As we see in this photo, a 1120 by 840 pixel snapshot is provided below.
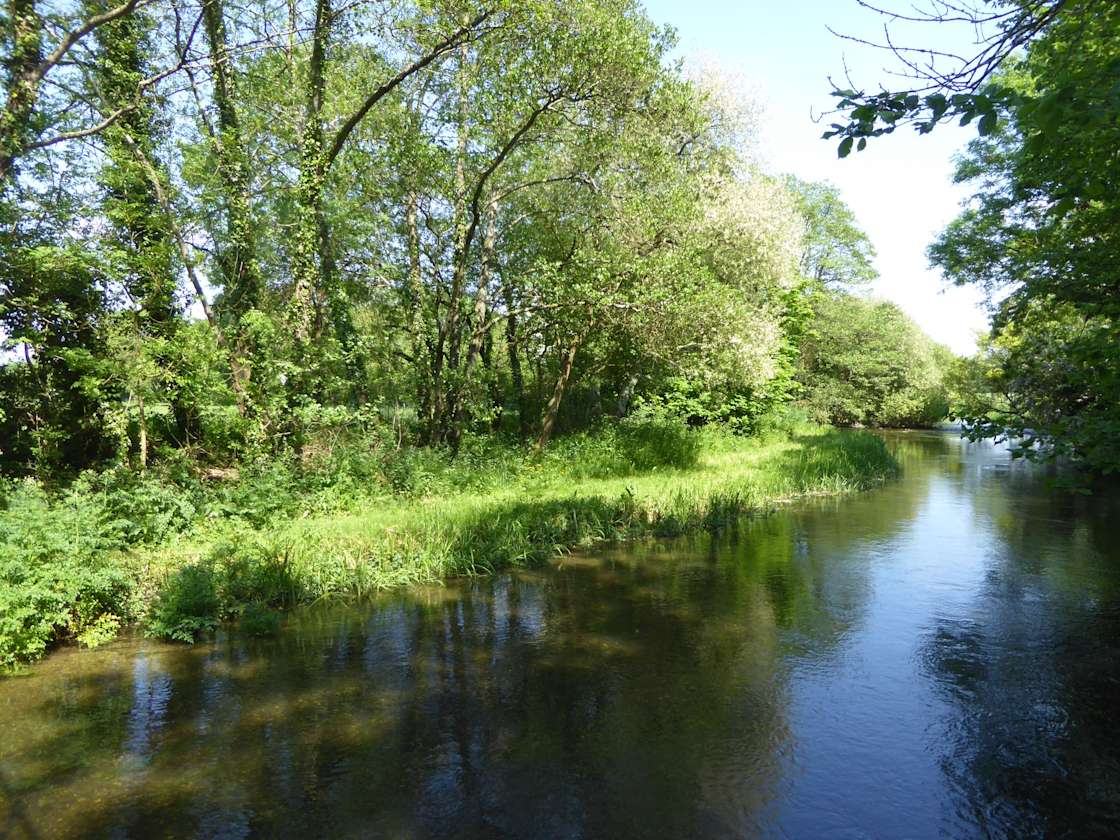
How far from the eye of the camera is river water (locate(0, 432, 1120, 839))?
15.9 feet

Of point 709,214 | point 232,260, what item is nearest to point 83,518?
point 232,260

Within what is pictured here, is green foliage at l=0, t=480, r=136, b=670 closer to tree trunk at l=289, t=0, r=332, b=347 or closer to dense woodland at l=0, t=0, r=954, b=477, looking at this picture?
dense woodland at l=0, t=0, r=954, b=477

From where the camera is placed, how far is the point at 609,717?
621 cm

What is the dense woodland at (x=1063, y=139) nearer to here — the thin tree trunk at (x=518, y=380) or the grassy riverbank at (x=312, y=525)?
the grassy riverbank at (x=312, y=525)

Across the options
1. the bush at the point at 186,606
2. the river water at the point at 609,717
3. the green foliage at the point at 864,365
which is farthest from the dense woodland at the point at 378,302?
the green foliage at the point at 864,365

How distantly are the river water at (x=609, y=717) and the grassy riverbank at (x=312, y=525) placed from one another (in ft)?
1.64

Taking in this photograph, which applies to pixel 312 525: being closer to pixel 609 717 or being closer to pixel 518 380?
pixel 609 717

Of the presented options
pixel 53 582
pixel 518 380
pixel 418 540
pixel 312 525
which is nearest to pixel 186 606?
pixel 53 582

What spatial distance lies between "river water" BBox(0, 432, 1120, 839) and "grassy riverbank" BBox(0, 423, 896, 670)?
501 millimetres

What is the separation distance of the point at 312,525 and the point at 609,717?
6414 mm

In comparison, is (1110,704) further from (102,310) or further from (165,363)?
(102,310)

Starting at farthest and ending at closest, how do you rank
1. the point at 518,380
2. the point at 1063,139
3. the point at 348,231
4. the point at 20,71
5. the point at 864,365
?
the point at 864,365, the point at 518,380, the point at 348,231, the point at 20,71, the point at 1063,139

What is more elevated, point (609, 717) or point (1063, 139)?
point (1063, 139)

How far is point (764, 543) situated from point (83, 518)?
11.0 metres
